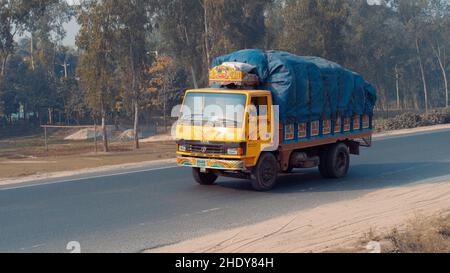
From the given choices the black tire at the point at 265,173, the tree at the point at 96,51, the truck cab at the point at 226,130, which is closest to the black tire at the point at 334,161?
the black tire at the point at 265,173

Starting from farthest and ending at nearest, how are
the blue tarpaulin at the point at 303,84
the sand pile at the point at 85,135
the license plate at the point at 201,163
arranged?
the sand pile at the point at 85,135 < the blue tarpaulin at the point at 303,84 < the license plate at the point at 201,163

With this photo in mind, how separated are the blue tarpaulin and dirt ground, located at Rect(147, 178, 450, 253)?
9.03 ft

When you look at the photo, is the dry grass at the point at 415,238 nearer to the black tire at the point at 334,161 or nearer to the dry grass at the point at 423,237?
the dry grass at the point at 423,237

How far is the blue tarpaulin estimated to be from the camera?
14.4 m

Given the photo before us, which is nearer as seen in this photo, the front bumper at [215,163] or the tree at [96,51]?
the front bumper at [215,163]

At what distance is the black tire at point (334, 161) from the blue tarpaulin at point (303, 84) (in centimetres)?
88

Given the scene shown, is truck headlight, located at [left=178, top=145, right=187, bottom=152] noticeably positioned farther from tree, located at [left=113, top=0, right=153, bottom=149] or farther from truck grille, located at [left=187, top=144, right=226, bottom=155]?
tree, located at [left=113, top=0, right=153, bottom=149]

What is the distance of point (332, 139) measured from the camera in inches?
629

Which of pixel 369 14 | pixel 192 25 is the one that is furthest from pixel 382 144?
pixel 369 14

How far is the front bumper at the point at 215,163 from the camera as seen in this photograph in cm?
1327

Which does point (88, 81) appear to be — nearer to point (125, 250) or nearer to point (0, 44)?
point (0, 44)

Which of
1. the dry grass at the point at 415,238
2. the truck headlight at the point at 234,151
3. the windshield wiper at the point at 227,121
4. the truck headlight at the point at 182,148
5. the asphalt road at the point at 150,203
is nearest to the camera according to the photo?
the dry grass at the point at 415,238

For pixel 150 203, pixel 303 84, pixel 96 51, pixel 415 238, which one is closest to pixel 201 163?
pixel 150 203

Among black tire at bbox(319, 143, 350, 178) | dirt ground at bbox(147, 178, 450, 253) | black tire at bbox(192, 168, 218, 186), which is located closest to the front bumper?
black tire at bbox(192, 168, 218, 186)
